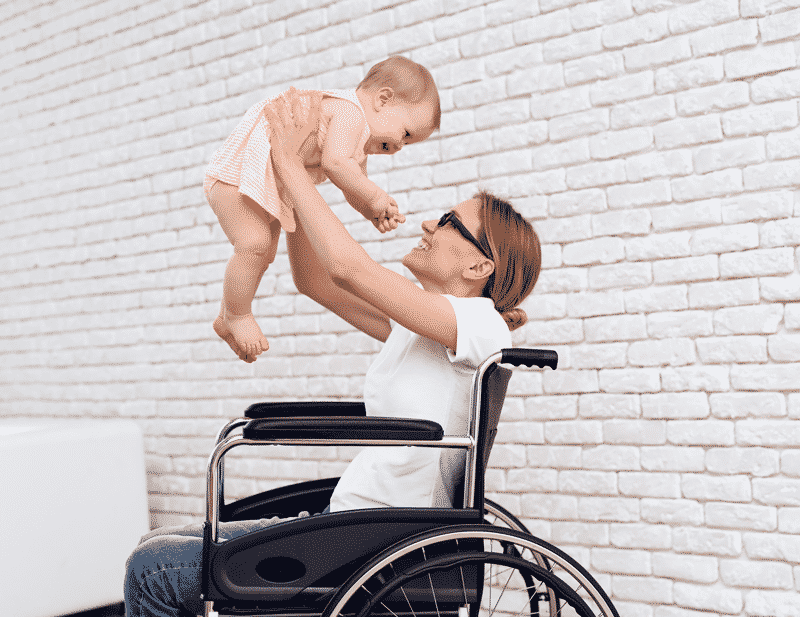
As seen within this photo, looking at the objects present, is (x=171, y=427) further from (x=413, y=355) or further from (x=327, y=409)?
(x=413, y=355)

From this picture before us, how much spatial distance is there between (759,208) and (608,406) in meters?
0.66

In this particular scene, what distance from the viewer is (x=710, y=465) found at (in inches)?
83.4

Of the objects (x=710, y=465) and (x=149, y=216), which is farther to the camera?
(x=149, y=216)

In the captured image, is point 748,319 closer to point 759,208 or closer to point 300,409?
point 759,208

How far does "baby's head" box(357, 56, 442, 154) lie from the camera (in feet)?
4.89

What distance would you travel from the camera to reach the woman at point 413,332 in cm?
133

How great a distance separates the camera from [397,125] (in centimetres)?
149

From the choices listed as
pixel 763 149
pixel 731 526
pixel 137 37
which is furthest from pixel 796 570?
pixel 137 37

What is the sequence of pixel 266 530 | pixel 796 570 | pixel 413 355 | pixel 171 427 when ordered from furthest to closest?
pixel 171 427
pixel 796 570
pixel 413 355
pixel 266 530

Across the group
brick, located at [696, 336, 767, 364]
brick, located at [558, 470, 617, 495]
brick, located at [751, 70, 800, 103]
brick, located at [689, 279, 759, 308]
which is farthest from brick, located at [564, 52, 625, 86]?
brick, located at [558, 470, 617, 495]

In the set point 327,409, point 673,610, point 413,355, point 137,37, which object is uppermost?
point 137,37

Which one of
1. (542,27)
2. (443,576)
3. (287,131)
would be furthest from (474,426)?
(542,27)

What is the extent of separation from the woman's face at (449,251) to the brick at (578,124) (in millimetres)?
923

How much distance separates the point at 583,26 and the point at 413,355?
1.36m
